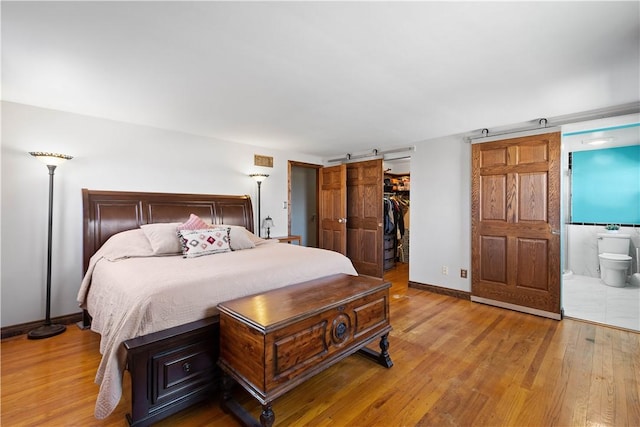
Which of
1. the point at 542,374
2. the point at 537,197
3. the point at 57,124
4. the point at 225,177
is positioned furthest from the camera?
the point at 225,177

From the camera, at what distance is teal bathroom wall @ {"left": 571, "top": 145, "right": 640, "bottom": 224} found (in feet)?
13.6

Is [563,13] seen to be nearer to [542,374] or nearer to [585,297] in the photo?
[542,374]

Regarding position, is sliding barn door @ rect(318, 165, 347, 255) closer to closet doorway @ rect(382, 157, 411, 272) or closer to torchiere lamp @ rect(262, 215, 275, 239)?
closet doorway @ rect(382, 157, 411, 272)

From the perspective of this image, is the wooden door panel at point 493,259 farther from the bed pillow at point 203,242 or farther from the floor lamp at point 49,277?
the floor lamp at point 49,277

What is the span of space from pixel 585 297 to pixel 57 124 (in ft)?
21.4

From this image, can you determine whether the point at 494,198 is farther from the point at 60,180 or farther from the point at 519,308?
the point at 60,180

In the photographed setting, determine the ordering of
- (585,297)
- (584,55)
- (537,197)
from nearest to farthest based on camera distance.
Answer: (584,55), (537,197), (585,297)

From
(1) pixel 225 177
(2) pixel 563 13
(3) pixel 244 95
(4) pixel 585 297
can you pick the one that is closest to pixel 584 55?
(2) pixel 563 13

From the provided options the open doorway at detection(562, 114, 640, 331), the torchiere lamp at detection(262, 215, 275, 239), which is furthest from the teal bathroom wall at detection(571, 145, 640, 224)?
the torchiere lamp at detection(262, 215, 275, 239)

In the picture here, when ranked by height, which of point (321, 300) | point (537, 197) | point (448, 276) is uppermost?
point (537, 197)

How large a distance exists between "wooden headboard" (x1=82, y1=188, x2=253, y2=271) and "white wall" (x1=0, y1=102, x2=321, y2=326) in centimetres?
16

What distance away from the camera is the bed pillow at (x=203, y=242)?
2654 millimetres

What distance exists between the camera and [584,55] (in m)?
1.86

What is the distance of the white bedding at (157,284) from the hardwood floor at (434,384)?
39 cm
